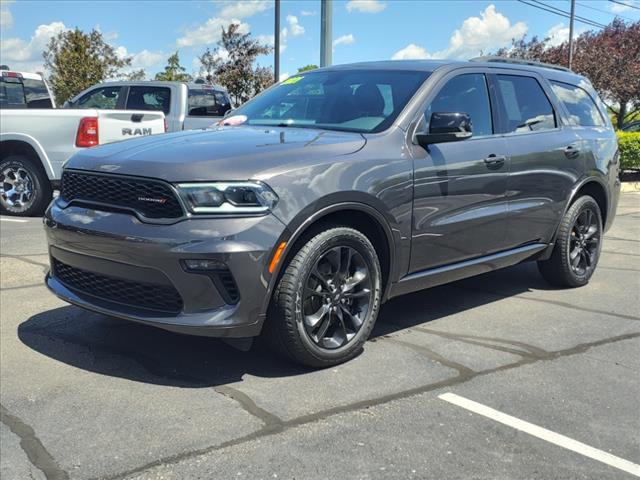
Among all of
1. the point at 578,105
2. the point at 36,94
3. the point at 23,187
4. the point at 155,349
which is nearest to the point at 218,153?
the point at 155,349

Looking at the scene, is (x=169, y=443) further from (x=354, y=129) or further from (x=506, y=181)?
(x=506, y=181)

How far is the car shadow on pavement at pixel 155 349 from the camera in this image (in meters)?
3.77

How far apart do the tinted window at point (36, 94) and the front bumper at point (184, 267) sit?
28.5 ft

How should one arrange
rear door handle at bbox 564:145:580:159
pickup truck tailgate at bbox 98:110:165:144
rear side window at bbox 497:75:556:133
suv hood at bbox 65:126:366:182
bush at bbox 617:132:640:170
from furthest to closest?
bush at bbox 617:132:640:170 → pickup truck tailgate at bbox 98:110:165:144 → rear door handle at bbox 564:145:580:159 → rear side window at bbox 497:75:556:133 → suv hood at bbox 65:126:366:182

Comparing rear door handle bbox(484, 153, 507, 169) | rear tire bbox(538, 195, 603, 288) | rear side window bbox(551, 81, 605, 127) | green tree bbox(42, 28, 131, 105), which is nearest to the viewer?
rear door handle bbox(484, 153, 507, 169)

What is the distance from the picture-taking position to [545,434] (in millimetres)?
3135

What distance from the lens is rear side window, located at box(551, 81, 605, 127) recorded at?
230 inches

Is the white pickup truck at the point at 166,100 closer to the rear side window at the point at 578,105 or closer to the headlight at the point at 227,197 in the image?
the rear side window at the point at 578,105

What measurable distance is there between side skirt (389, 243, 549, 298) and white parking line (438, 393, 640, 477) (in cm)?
91

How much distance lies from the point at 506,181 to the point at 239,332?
2466mm

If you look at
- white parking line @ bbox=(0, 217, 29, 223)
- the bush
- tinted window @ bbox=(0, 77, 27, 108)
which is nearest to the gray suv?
white parking line @ bbox=(0, 217, 29, 223)

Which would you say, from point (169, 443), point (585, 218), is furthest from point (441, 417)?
point (585, 218)

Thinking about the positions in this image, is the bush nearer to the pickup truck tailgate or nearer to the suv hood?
the pickup truck tailgate

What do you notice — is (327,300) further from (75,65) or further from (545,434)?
(75,65)
